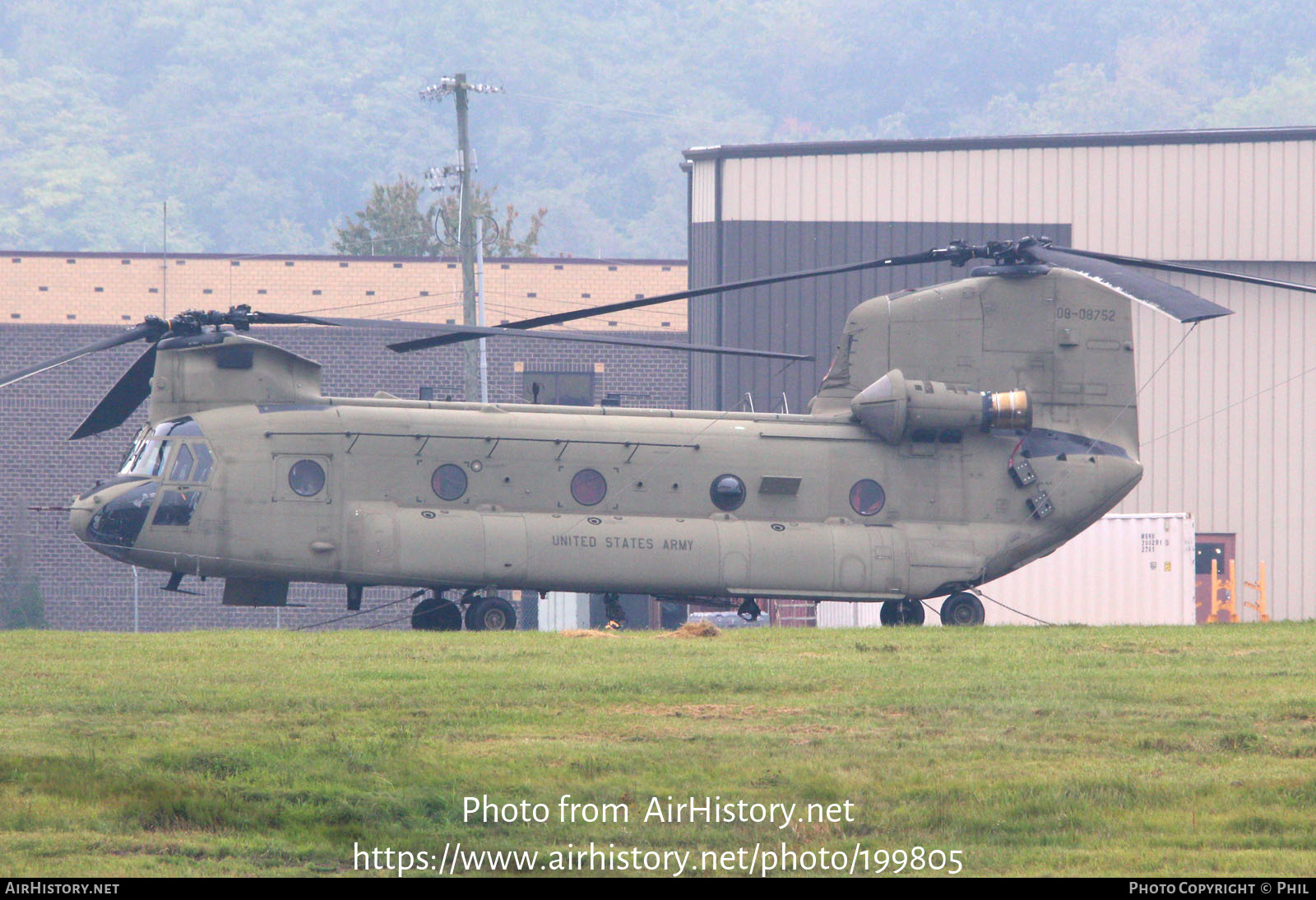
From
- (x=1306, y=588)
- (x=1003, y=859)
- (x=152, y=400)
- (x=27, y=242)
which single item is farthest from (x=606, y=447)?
(x=27, y=242)

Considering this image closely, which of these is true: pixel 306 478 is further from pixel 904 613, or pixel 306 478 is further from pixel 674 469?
pixel 904 613

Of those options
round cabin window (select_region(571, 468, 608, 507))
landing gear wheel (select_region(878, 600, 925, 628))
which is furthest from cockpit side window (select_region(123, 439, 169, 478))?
landing gear wheel (select_region(878, 600, 925, 628))

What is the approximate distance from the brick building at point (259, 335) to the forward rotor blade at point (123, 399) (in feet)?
78.5

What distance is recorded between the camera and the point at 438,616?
830 inches

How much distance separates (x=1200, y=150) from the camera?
1377 inches

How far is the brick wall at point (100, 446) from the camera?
4719 centimetres

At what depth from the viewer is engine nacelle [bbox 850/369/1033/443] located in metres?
21.2

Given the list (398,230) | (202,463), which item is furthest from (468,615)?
Result: (398,230)

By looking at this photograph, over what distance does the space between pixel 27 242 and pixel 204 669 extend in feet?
475

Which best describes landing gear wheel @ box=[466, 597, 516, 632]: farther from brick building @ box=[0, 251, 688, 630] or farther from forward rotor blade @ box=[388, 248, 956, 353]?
brick building @ box=[0, 251, 688, 630]

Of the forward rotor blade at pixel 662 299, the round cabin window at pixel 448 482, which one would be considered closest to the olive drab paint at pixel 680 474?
the round cabin window at pixel 448 482

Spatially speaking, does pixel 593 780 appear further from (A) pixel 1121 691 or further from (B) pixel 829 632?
(B) pixel 829 632

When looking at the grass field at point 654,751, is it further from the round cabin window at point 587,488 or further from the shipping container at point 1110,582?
the shipping container at point 1110,582

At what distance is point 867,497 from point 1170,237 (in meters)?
16.8
